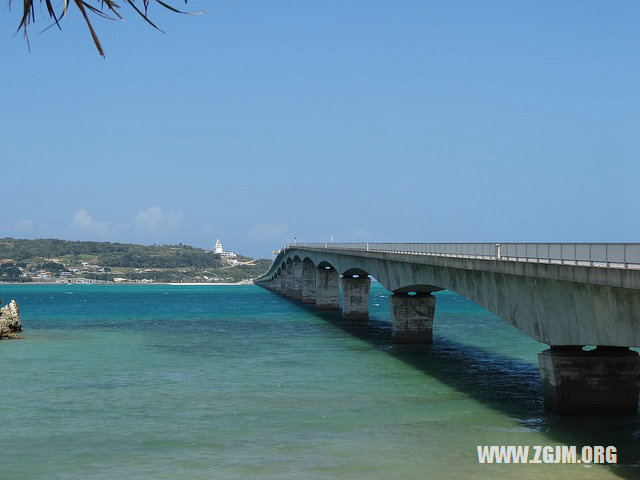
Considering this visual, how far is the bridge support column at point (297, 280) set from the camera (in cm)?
13725

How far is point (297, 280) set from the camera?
13988 cm

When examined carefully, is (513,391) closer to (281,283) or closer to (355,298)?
(355,298)

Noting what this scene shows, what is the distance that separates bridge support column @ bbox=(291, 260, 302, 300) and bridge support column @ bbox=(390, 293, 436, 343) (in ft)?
247

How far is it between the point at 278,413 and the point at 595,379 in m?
12.1

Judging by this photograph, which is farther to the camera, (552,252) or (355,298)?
(355,298)

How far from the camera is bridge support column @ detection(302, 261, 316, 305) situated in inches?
4870

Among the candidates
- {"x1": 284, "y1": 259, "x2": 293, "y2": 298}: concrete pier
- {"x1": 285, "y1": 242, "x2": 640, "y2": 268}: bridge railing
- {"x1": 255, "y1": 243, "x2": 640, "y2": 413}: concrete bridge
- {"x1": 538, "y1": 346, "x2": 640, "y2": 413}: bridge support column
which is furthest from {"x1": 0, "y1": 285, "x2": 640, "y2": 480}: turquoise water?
{"x1": 284, "y1": 259, "x2": 293, "y2": 298}: concrete pier

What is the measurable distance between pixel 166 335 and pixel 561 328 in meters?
47.0

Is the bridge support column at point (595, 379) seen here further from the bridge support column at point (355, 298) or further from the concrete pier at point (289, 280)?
the concrete pier at point (289, 280)

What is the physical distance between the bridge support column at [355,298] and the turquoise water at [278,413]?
23791 millimetres

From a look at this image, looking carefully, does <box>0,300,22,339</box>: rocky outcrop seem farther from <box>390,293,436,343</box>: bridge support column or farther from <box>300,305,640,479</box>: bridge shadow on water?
<box>390,293,436,343</box>: bridge support column

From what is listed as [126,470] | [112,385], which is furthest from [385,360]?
[126,470]

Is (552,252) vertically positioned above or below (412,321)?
above

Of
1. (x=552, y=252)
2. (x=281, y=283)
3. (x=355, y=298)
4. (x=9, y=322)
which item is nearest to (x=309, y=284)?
(x=355, y=298)
